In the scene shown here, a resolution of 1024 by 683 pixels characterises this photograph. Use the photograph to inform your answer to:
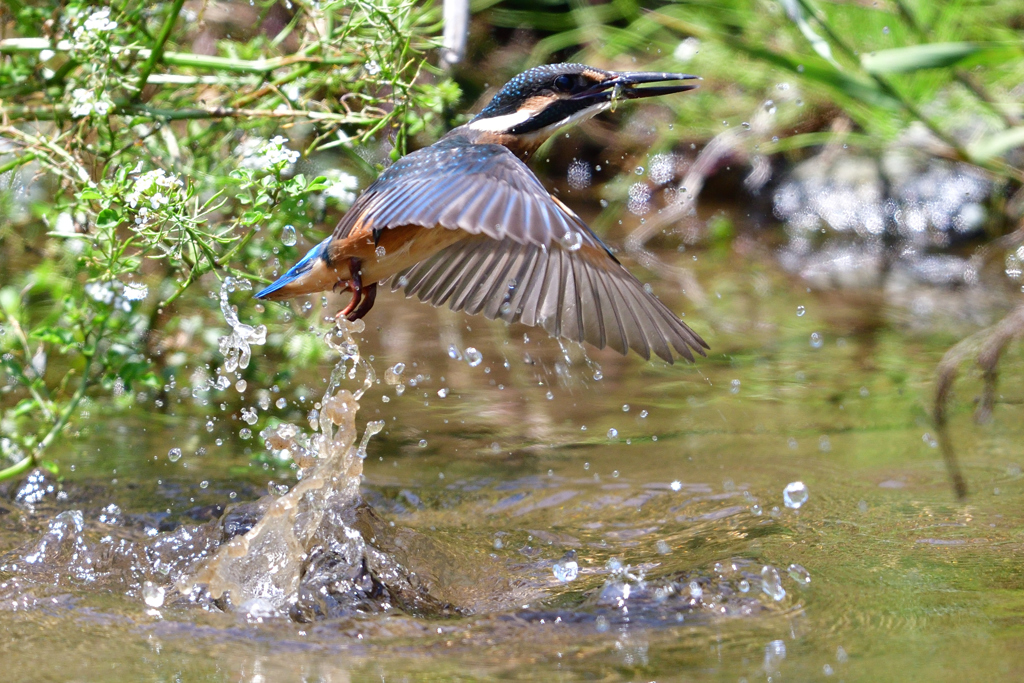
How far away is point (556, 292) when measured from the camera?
Result: 2.46 metres

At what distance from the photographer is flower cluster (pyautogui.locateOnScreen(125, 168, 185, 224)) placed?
2029mm

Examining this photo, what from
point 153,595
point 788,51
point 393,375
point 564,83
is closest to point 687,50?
point 788,51

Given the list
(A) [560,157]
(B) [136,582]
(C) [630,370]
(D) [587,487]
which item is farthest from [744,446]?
(A) [560,157]

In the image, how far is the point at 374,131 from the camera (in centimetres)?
247

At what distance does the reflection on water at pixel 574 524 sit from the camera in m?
1.89

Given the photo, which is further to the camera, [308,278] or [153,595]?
[308,278]

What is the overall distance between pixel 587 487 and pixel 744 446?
0.50 metres

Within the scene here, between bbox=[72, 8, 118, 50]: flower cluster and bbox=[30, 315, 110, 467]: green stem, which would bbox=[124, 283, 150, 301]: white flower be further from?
bbox=[72, 8, 118, 50]: flower cluster

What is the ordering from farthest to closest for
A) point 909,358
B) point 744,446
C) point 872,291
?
point 872,291, point 909,358, point 744,446

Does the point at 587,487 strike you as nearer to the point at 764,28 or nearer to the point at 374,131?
the point at 374,131

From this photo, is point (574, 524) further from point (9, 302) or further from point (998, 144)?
point (998, 144)

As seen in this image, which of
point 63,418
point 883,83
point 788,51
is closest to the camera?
point 63,418

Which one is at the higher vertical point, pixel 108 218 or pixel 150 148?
pixel 108 218

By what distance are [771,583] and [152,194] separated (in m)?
1.33
